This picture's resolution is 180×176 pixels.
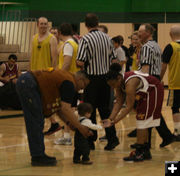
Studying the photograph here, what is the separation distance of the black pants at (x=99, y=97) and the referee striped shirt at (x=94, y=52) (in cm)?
13

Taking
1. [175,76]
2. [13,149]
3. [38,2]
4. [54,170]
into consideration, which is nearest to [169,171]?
[54,170]

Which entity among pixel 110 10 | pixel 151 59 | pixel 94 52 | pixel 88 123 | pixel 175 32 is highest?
pixel 110 10

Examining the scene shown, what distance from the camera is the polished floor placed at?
654 cm

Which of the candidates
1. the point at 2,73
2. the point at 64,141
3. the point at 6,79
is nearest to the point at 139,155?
the point at 64,141

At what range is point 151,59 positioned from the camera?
8617 millimetres

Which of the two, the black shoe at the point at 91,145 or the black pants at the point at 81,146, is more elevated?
the black pants at the point at 81,146

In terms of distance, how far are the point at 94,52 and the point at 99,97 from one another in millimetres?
648

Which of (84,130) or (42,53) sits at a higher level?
(42,53)

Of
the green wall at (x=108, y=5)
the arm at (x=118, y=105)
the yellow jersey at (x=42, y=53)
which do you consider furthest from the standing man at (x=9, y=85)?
the green wall at (x=108, y=5)

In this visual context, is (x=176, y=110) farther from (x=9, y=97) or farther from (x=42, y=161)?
(x=9, y=97)

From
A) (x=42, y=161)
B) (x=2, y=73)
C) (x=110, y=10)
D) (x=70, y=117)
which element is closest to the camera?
(x=70, y=117)

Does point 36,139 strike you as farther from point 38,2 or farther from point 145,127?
point 38,2

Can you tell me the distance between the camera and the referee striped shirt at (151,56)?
8.55m

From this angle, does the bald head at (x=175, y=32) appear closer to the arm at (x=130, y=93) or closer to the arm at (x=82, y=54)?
the arm at (x=82, y=54)
